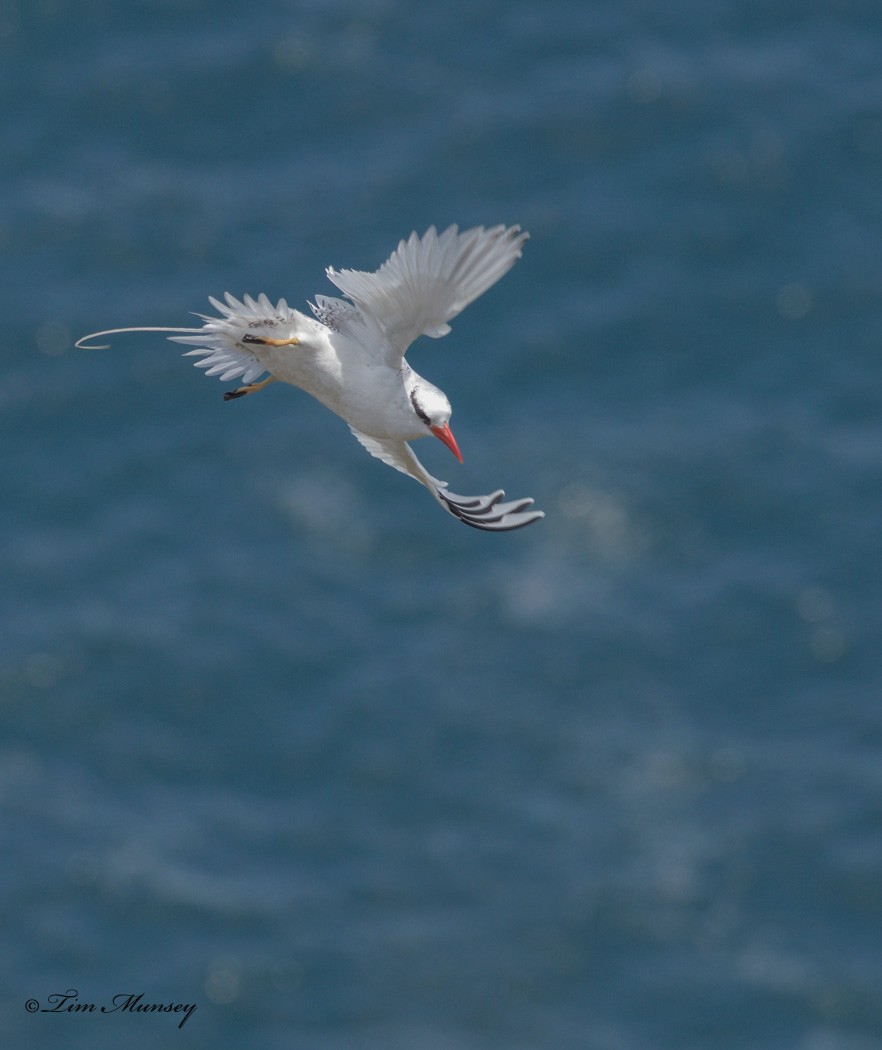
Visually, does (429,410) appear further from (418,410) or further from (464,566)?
(464,566)

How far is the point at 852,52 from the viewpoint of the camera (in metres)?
92.1

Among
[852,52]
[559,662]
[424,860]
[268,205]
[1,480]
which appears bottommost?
[424,860]

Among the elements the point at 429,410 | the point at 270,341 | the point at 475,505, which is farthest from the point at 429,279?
the point at 475,505

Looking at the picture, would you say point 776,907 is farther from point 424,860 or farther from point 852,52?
point 852,52

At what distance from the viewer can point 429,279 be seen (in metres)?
18.6

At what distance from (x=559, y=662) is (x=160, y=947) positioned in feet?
71.1

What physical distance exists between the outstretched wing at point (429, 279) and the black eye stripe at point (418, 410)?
1.53 ft

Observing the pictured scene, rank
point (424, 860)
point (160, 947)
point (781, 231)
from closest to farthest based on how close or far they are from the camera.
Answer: point (160, 947)
point (424, 860)
point (781, 231)

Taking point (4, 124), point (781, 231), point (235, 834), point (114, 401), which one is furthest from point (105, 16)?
point (235, 834)

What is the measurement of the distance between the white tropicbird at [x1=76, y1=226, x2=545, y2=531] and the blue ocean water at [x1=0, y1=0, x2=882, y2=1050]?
58650 mm

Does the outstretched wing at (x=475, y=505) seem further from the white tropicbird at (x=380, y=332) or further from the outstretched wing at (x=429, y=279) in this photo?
the outstretched wing at (x=429, y=279)

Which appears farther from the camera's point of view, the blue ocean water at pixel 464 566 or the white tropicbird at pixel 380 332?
the blue ocean water at pixel 464 566

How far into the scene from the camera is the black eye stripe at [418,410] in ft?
63.9

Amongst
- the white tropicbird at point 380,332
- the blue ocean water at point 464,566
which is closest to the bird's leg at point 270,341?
the white tropicbird at point 380,332
